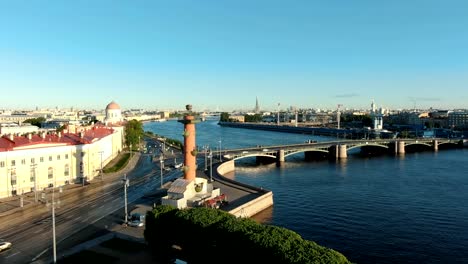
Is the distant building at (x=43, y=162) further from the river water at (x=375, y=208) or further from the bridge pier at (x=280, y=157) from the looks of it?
the bridge pier at (x=280, y=157)

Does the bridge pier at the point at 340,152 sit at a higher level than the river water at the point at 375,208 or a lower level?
higher

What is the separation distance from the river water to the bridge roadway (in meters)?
4.52

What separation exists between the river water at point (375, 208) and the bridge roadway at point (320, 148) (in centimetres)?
452

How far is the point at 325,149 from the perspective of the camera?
358 ft

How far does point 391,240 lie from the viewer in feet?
128

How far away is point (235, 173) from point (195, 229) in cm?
5241

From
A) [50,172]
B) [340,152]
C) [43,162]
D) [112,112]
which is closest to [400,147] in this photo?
[340,152]

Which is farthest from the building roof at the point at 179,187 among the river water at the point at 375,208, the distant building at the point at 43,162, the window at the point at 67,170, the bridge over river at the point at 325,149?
the bridge over river at the point at 325,149

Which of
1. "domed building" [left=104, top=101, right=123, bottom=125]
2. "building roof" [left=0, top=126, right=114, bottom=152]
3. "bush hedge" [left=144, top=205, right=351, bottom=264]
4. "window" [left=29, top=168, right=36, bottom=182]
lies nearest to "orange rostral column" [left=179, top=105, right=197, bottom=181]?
"bush hedge" [left=144, top=205, right=351, bottom=264]

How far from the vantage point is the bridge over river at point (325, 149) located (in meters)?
92.4

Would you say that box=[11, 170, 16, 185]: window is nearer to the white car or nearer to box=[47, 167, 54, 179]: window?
box=[47, 167, 54, 179]: window

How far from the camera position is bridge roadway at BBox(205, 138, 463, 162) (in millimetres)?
92000

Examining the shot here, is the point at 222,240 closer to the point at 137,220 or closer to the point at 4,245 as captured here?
the point at 137,220

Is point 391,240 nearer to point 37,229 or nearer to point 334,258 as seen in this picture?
point 334,258
